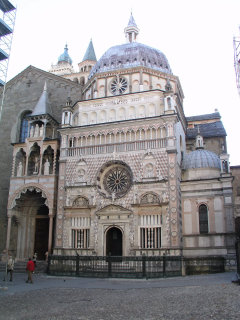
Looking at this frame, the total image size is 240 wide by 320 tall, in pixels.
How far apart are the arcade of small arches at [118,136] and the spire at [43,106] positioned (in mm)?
4503

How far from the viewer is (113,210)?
26.6m

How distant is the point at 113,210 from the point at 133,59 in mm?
16524

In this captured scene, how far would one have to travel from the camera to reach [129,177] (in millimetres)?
27438

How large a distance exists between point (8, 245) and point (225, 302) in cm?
2289

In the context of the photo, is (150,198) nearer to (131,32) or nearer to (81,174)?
(81,174)

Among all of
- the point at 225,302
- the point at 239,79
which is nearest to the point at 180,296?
the point at 225,302

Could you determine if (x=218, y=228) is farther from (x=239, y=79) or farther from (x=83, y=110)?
(x=83, y=110)

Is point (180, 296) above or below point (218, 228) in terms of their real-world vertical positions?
below

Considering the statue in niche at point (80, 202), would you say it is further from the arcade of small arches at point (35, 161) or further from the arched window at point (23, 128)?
the arched window at point (23, 128)

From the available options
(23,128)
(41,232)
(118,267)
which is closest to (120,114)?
(23,128)

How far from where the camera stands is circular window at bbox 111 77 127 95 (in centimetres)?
3241

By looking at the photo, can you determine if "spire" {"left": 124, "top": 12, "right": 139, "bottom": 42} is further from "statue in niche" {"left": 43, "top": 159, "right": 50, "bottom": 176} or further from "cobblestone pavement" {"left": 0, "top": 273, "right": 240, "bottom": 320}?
"cobblestone pavement" {"left": 0, "top": 273, "right": 240, "bottom": 320}

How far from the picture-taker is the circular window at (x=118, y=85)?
106ft

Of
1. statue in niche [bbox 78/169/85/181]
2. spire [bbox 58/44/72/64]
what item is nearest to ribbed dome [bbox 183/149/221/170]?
statue in niche [bbox 78/169/85/181]
